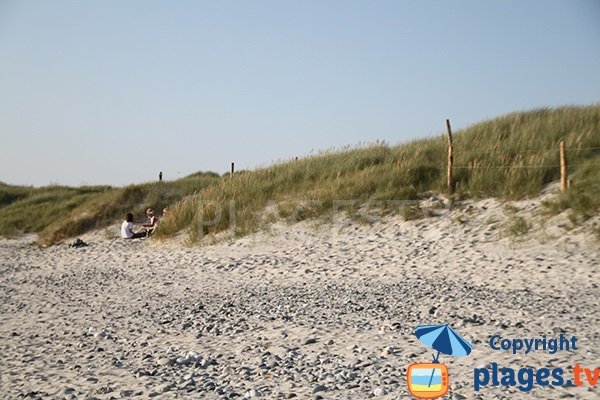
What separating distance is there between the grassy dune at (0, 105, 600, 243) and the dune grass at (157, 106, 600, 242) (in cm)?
2

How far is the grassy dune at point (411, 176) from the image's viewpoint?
441 inches

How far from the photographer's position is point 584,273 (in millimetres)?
7781

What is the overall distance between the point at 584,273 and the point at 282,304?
4.28 meters

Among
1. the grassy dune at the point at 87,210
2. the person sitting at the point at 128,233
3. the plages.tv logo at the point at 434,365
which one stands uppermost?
the grassy dune at the point at 87,210

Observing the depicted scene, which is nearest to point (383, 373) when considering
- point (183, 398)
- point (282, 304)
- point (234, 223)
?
point (183, 398)

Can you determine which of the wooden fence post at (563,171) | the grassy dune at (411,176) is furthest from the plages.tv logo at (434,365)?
the wooden fence post at (563,171)

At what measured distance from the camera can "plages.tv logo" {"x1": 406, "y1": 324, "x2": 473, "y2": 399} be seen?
391 centimetres

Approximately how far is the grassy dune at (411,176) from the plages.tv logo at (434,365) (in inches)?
204

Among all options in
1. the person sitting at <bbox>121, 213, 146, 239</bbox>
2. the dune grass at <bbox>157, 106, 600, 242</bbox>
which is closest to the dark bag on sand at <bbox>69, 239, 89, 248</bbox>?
the person sitting at <bbox>121, 213, 146, 239</bbox>

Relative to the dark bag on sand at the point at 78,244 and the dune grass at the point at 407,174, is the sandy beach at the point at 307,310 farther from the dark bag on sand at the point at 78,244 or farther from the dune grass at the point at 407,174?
the dark bag on sand at the point at 78,244

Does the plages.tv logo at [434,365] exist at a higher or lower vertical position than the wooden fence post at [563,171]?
lower

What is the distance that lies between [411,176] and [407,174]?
10cm

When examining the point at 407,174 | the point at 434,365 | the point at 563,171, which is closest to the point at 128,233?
the point at 407,174

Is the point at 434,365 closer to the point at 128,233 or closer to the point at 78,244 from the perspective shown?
the point at 128,233
